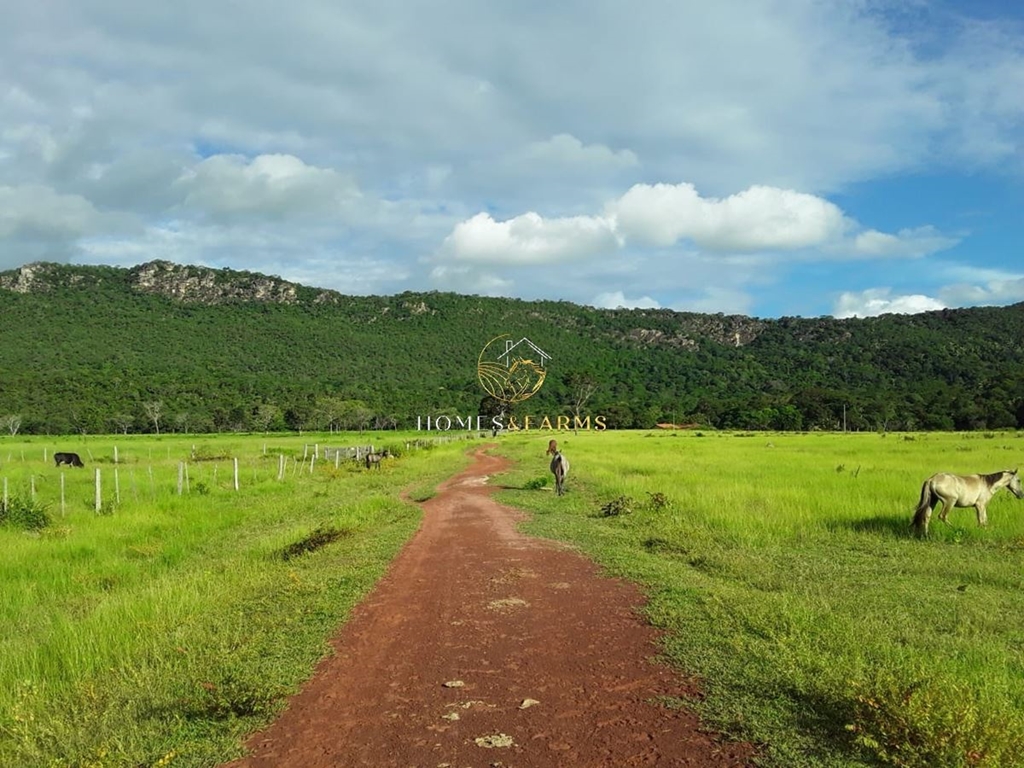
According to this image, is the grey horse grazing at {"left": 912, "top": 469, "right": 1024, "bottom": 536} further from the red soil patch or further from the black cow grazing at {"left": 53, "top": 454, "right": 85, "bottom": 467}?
the black cow grazing at {"left": 53, "top": 454, "right": 85, "bottom": 467}

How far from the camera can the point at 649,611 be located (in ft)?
24.2

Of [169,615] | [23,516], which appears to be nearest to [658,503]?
[169,615]

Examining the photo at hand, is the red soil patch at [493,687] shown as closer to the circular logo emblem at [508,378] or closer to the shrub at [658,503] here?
the shrub at [658,503]

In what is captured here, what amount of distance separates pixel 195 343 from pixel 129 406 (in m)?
27.9

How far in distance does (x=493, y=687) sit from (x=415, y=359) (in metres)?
107

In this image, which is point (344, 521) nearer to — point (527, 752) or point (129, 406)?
point (527, 752)

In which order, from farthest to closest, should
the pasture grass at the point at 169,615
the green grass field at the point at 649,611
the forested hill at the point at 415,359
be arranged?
1. the forested hill at the point at 415,359
2. the pasture grass at the point at 169,615
3. the green grass field at the point at 649,611

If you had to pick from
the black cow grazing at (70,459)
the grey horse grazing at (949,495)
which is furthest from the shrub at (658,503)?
the black cow grazing at (70,459)

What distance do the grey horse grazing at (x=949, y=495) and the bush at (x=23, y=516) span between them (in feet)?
58.5

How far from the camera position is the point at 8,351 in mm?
90438

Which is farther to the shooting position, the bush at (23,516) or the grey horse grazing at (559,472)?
the grey horse grazing at (559,472)

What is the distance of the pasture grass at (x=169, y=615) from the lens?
4797mm

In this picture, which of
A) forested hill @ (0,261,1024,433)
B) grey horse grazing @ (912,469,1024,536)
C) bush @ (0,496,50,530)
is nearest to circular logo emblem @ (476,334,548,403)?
forested hill @ (0,261,1024,433)

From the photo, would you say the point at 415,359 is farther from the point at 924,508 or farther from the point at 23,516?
the point at 924,508
